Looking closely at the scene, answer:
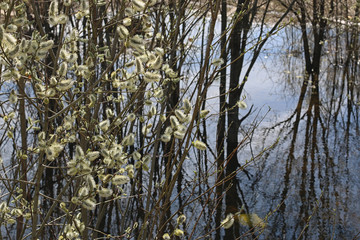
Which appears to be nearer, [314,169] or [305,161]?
[314,169]

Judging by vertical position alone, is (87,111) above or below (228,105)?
above

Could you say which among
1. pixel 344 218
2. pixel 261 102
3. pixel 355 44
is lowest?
pixel 344 218

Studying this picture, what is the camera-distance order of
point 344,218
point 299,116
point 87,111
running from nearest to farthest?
point 87,111
point 344,218
point 299,116

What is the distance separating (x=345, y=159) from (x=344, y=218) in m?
1.63

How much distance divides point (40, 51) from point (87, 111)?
59 cm

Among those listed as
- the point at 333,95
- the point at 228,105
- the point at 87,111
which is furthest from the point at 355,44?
the point at 87,111

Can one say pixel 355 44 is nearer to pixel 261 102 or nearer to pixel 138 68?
pixel 261 102

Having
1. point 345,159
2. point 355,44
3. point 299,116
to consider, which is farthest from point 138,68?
point 355,44

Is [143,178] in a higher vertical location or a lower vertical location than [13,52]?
lower

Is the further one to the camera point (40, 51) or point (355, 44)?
point (355, 44)

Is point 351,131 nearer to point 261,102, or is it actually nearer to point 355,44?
point 261,102

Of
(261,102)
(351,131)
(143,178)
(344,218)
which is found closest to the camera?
(344,218)

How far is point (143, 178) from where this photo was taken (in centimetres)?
548

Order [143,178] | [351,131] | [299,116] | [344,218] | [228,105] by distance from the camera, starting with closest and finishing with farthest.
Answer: [344,218]
[143,178]
[228,105]
[351,131]
[299,116]
